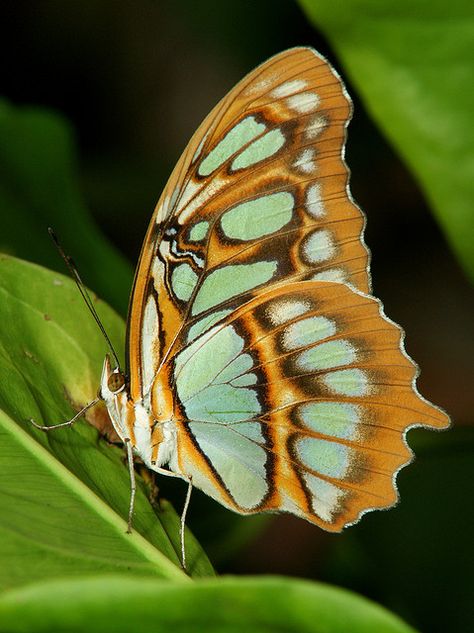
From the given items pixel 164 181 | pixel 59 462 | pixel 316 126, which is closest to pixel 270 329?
pixel 316 126

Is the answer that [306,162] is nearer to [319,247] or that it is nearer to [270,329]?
[319,247]

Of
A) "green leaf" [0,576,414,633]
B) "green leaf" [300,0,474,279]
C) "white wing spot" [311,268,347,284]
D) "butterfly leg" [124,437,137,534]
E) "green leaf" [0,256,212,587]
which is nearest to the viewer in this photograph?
"green leaf" [0,576,414,633]

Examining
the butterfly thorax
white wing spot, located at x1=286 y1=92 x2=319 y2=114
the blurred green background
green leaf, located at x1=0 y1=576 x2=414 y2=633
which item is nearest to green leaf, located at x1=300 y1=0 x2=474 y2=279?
the blurred green background

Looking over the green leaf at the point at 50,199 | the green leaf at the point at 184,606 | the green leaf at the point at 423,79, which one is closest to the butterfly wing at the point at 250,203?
the green leaf at the point at 423,79

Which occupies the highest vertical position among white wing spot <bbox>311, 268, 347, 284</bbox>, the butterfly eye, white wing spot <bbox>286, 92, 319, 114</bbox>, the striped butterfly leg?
white wing spot <bbox>286, 92, 319, 114</bbox>

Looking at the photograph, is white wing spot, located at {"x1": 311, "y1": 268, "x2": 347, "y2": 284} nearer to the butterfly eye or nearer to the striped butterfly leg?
the striped butterfly leg
